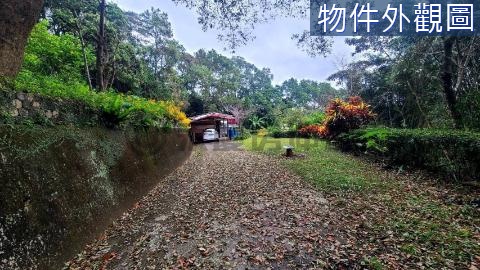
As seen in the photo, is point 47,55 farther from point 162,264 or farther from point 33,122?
point 162,264

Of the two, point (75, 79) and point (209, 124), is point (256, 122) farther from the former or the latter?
point (75, 79)

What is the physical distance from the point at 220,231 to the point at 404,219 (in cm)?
296

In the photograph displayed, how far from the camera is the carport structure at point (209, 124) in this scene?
77.1 ft

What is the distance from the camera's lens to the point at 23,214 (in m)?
2.91

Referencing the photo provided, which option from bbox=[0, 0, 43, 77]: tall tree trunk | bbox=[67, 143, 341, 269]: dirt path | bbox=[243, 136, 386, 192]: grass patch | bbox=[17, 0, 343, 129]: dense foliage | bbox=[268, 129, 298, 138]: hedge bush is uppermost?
bbox=[17, 0, 343, 129]: dense foliage

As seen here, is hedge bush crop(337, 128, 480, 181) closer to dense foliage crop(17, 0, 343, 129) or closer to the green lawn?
the green lawn

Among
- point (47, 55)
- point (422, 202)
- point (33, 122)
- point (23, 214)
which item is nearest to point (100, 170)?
point (33, 122)

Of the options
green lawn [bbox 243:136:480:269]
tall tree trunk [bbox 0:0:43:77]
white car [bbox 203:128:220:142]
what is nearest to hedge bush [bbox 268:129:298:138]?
white car [bbox 203:128:220:142]

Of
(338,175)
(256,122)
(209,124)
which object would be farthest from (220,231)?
(256,122)

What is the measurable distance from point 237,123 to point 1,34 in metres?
29.9

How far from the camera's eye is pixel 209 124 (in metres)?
25.9

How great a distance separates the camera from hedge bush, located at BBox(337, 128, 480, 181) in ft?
18.1

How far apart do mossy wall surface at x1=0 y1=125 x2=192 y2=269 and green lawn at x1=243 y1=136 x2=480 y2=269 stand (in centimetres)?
373

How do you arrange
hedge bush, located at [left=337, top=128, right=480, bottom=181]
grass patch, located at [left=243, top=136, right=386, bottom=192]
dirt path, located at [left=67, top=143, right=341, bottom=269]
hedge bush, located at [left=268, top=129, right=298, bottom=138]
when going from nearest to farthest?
dirt path, located at [left=67, top=143, right=341, bottom=269] → hedge bush, located at [left=337, top=128, right=480, bottom=181] → grass patch, located at [left=243, top=136, right=386, bottom=192] → hedge bush, located at [left=268, top=129, right=298, bottom=138]
